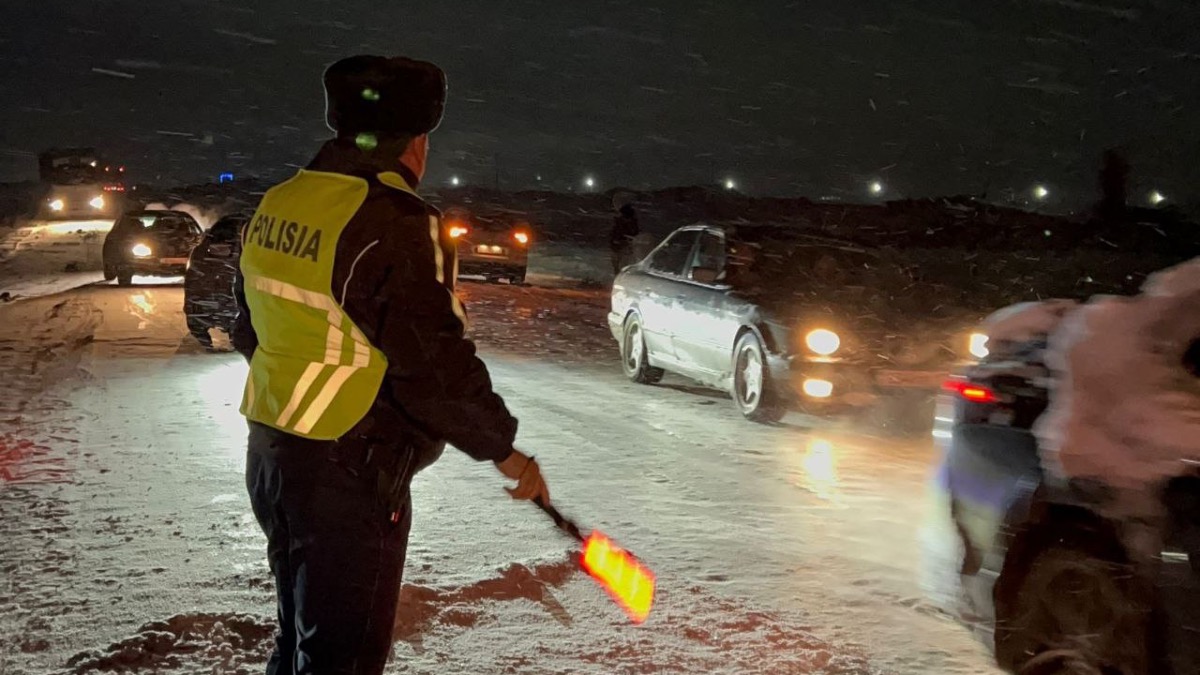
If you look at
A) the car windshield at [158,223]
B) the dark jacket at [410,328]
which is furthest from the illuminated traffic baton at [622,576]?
the car windshield at [158,223]

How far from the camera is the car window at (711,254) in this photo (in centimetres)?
1069

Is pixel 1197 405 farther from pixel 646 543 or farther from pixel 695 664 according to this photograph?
pixel 646 543

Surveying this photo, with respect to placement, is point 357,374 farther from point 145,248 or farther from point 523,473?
point 145,248

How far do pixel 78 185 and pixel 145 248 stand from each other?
42.4m

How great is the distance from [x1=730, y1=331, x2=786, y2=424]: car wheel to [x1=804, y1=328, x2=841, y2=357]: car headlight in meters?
0.41

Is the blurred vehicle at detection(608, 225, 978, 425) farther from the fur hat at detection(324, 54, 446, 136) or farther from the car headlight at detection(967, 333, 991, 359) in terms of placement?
the fur hat at detection(324, 54, 446, 136)

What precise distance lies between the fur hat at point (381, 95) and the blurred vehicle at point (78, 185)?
197 feet

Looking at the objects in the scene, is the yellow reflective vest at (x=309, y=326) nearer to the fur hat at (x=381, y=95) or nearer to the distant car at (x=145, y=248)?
the fur hat at (x=381, y=95)

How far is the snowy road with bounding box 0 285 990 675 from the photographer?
4.47m

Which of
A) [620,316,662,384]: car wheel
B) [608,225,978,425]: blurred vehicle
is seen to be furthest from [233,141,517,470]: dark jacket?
[620,316,662,384]: car wheel

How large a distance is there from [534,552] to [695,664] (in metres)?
1.57

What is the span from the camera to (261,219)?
8.97 ft

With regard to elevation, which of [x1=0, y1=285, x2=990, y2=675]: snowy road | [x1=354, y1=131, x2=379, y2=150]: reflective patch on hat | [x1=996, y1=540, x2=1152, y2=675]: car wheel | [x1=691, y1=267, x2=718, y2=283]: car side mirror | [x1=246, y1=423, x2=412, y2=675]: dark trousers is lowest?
[x1=0, y1=285, x2=990, y2=675]: snowy road

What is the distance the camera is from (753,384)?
991cm
